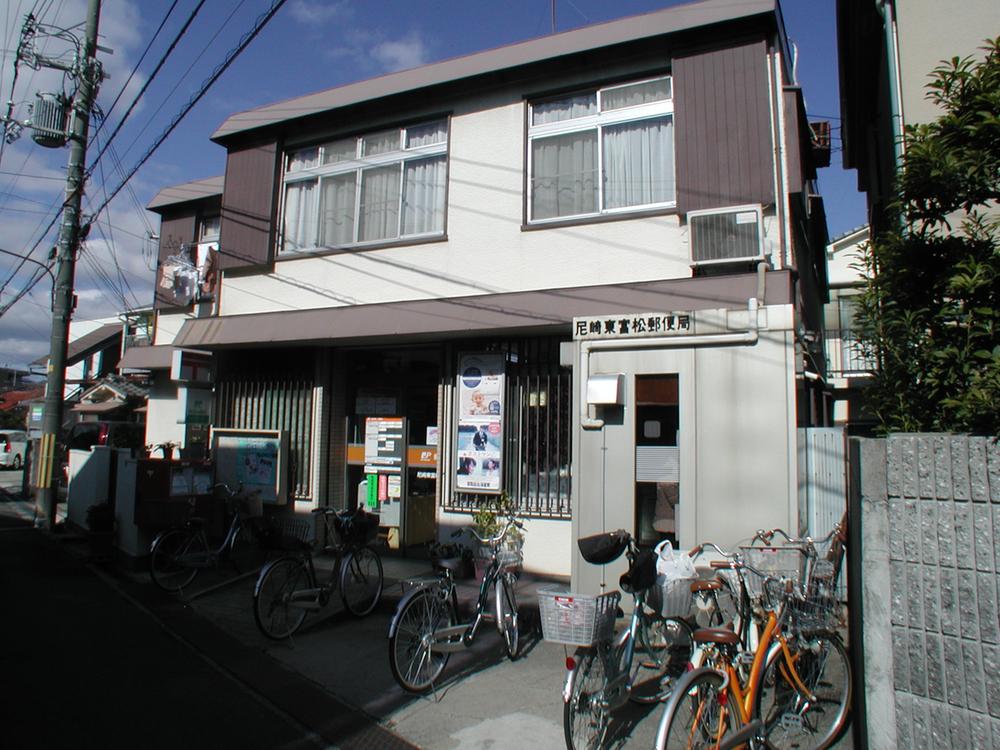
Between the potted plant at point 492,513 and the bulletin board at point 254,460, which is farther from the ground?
the bulletin board at point 254,460

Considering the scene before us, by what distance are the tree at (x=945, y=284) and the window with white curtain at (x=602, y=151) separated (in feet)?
14.5

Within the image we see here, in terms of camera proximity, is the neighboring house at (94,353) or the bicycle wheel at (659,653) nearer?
the bicycle wheel at (659,653)

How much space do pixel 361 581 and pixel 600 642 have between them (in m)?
3.84

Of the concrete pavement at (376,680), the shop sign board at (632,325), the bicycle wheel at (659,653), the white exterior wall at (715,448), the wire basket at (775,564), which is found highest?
the shop sign board at (632,325)

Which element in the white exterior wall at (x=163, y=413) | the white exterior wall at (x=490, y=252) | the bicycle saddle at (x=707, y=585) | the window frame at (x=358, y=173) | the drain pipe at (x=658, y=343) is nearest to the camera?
the bicycle saddle at (x=707, y=585)

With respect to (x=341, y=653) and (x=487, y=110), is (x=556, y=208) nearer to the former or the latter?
(x=487, y=110)

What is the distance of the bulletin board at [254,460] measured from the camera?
427 inches

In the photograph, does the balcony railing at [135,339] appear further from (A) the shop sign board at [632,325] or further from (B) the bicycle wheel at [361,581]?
(A) the shop sign board at [632,325]

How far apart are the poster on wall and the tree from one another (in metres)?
5.52

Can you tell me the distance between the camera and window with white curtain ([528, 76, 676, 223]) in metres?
8.52

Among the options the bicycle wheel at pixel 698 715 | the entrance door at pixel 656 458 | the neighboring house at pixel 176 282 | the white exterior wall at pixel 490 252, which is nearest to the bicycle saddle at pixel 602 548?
the bicycle wheel at pixel 698 715

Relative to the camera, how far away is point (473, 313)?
8.97m

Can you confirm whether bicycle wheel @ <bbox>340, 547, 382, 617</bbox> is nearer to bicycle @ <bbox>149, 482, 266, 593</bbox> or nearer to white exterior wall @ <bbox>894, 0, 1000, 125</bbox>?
bicycle @ <bbox>149, 482, 266, 593</bbox>

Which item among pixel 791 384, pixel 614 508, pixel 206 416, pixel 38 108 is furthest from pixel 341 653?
pixel 38 108
